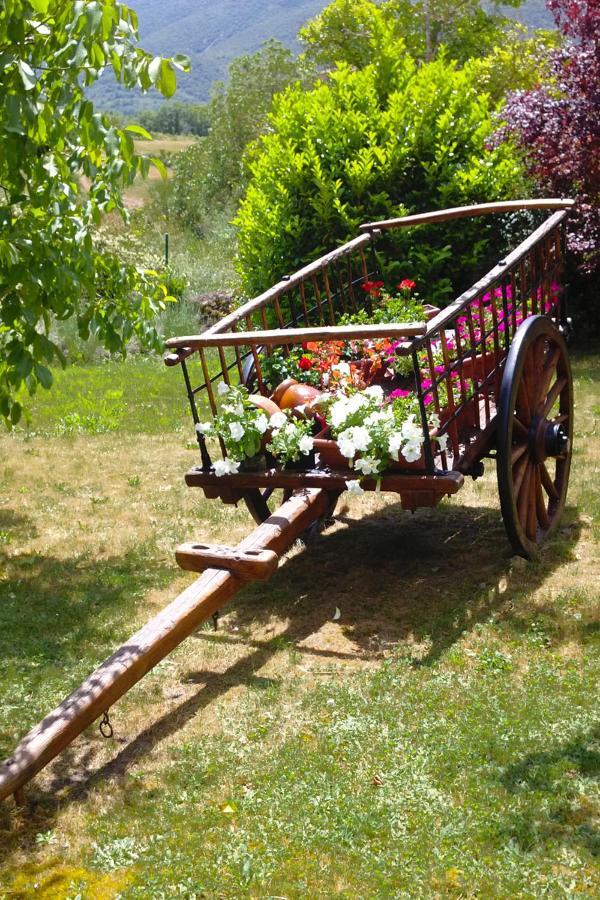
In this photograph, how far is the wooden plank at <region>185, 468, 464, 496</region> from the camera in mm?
4438

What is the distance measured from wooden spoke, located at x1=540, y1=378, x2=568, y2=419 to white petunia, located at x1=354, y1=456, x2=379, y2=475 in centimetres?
123

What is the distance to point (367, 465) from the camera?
4.41 m

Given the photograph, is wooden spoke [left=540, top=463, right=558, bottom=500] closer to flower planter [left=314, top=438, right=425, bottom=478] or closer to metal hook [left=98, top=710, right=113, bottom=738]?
flower planter [left=314, top=438, right=425, bottom=478]

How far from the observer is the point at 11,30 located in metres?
3.30

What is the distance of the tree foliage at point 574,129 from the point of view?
984 cm

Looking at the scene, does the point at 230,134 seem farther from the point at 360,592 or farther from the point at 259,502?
the point at 360,592

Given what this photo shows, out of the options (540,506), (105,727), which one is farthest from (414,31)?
(105,727)

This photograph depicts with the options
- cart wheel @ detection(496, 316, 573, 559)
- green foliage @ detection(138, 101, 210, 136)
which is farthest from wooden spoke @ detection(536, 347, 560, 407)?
green foliage @ detection(138, 101, 210, 136)

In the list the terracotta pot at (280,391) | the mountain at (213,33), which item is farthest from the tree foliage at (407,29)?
the mountain at (213,33)

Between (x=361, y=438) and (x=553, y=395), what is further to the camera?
(x=553, y=395)

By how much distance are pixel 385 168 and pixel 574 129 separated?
6.77ft

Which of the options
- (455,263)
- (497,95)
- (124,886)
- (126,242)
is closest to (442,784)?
(124,886)

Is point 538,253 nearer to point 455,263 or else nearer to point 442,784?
point 442,784

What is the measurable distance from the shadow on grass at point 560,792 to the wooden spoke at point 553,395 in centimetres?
200
